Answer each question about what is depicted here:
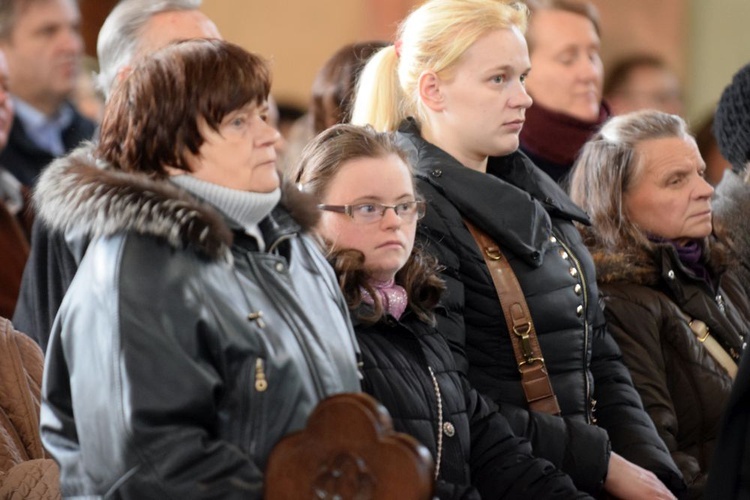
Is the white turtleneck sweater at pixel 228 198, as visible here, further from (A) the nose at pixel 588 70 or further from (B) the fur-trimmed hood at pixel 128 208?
(A) the nose at pixel 588 70

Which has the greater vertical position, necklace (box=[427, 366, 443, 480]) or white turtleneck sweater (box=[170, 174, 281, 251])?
white turtleneck sweater (box=[170, 174, 281, 251])

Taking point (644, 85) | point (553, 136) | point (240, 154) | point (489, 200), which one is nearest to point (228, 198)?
point (240, 154)

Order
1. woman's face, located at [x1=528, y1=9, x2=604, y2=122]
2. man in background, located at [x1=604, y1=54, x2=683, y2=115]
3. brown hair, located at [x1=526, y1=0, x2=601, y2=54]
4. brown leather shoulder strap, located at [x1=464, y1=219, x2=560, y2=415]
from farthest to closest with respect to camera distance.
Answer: man in background, located at [x1=604, y1=54, x2=683, y2=115]
brown hair, located at [x1=526, y1=0, x2=601, y2=54]
woman's face, located at [x1=528, y1=9, x2=604, y2=122]
brown leather shoulder strap, located at [x1=464, y1=219, x2=560, y2=415]

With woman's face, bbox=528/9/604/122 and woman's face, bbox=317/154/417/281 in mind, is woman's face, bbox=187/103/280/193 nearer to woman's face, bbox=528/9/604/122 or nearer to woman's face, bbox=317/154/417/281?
woman's face, bbox=317/154/417/281

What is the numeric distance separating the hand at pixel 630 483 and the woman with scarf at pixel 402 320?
0.82ft

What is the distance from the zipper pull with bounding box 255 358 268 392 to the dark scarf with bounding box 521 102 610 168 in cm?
246

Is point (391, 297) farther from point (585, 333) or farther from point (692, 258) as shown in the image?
point (692, 258)

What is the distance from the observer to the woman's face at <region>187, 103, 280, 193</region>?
8.23ft

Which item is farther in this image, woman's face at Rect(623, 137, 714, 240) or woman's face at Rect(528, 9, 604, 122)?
woman's face at Rect(528, 9, 604, 122)

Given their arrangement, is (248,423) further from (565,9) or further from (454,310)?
(565,9)

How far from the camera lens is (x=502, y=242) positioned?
11.0 ft

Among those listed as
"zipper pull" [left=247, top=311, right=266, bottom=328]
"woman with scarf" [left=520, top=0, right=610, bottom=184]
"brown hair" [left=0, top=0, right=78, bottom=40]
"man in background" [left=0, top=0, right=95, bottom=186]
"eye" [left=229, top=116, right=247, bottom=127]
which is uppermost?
"eye" [left=229, top=116, right=247, bottom=127]

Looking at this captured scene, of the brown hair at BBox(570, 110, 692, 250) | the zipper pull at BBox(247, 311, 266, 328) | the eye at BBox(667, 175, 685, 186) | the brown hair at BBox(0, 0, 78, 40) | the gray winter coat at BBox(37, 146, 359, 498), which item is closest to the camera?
the gray winter coat at BBox(37, 146, 359, 498)

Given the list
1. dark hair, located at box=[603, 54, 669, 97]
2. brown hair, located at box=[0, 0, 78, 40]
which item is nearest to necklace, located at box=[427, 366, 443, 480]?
brown hair, located at box=[0, 0, 78, 40]
